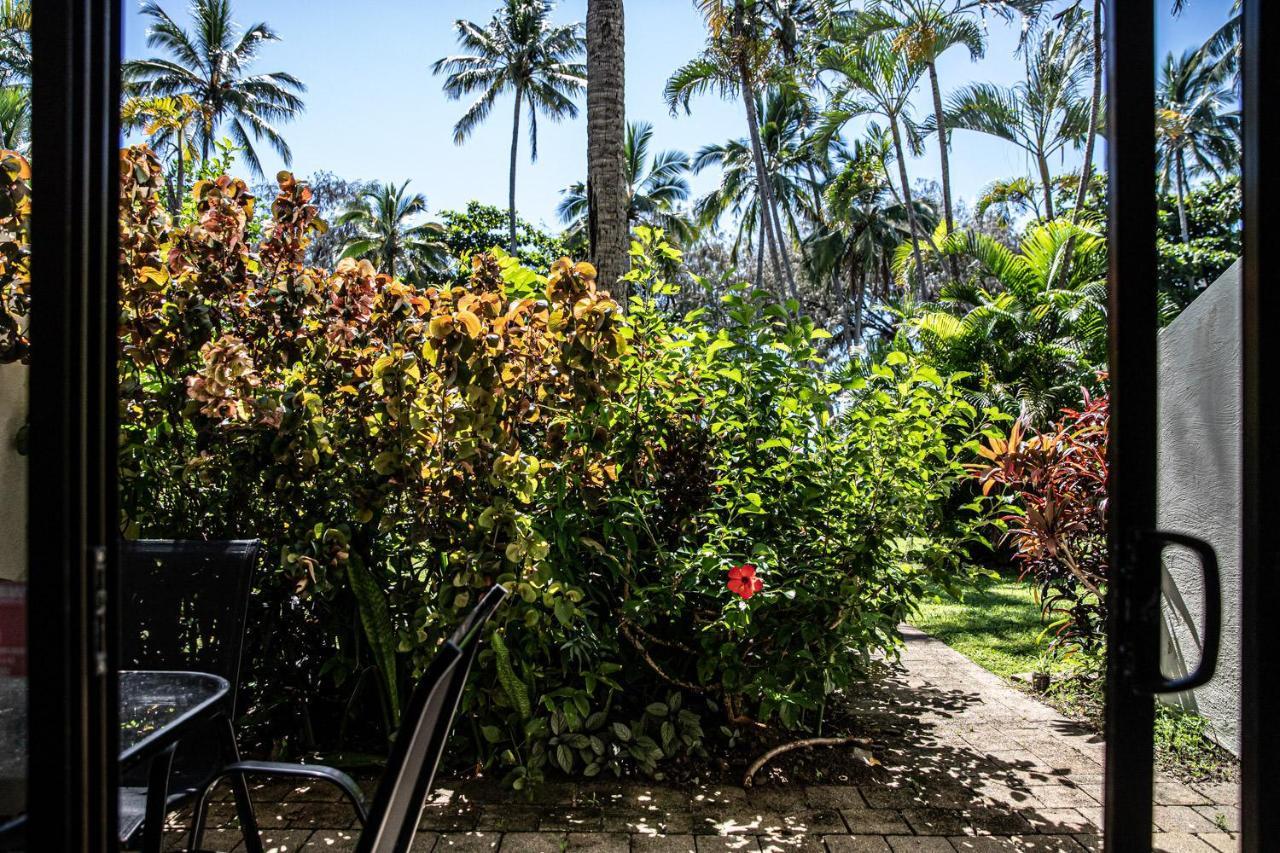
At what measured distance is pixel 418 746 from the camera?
1223 mm

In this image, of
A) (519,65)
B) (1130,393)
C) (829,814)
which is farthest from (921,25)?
(519,65)

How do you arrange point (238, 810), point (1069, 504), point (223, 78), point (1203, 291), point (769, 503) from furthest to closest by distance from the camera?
point (223, 78) → point (1069, 504) → point (769, 503) → point (238, 810) → point (1203, 291)

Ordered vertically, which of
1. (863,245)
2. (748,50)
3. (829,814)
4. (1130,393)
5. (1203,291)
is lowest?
(829,814)

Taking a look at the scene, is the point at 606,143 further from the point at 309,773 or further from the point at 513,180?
the point at 513,180

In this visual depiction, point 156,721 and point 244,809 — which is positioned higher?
point 156,721

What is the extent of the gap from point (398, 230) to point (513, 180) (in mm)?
5853

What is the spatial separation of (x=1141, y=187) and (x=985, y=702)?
377cm

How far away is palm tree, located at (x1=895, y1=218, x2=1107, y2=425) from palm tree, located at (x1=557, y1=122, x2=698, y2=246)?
59.0ft

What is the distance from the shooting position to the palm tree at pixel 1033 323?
9.41 meters

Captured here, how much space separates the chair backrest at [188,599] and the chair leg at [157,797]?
1.54ft

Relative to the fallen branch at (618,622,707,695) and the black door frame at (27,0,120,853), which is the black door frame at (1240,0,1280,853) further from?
the fallen branch at (618,622,707,695)

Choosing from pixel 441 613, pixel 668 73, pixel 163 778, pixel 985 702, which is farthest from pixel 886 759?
pixel 668 73

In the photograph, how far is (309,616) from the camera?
3.34m

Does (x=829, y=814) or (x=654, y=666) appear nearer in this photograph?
(x=829, y=814)
